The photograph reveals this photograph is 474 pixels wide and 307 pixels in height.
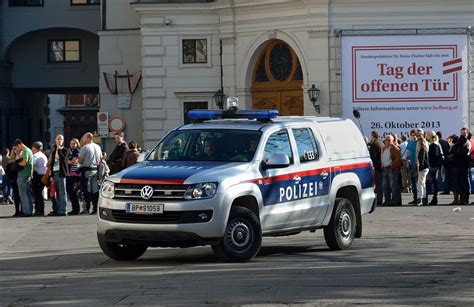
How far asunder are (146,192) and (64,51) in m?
40.9

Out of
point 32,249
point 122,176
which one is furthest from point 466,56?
point 122,176

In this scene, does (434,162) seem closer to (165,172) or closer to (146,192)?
(165,172)

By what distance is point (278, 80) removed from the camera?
146ft

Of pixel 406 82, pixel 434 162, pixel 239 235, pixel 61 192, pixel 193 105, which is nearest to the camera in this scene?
pixel 239 235

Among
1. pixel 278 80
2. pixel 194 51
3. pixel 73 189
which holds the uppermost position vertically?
pixel 194 51

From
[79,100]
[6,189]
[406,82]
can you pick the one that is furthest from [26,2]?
[79,100]

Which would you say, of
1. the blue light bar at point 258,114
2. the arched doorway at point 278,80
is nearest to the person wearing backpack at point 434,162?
the arched doorway at point 278,80

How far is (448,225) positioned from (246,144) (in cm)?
756

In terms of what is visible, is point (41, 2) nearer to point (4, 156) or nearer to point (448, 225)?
point (4, 156)

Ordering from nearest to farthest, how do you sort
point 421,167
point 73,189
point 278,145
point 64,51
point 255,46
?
point 278,145
point 73,189
point 421,167
point 255,46
point 64,51

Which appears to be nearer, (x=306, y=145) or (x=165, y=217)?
(x=165, y=217)

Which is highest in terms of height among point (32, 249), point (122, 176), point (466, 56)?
point (466, 56)

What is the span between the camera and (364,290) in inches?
534

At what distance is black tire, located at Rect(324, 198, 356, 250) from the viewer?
59.8ft
